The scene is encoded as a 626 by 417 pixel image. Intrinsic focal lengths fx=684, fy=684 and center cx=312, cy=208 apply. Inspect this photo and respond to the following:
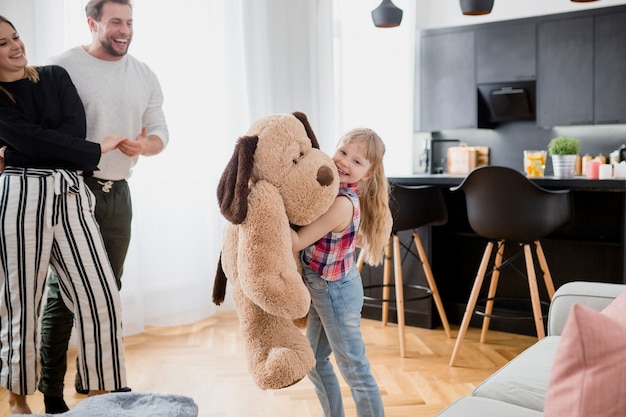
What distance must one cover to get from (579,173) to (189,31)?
3.16 meters

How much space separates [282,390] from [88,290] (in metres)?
0.91

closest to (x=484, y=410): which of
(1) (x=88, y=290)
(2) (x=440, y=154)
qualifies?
(1) (x=88, y=290)

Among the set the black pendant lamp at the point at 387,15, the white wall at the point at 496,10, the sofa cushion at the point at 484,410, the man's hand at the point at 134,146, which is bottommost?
the sofa cushion at the point at 484,410

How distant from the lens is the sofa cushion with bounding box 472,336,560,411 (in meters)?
1.52

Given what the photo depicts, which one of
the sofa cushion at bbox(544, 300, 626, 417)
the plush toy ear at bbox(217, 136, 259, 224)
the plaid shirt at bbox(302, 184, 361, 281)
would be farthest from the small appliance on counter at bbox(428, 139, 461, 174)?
the sofa cushion at bbox(544, 300, 626, 417)

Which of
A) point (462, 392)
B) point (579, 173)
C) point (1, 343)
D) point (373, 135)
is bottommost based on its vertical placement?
point (462, 392)

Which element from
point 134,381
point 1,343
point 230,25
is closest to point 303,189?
point 1,343

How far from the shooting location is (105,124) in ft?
8.41

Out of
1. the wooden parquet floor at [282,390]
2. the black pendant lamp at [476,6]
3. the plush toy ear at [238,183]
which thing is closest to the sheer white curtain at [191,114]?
the wooden parquet floor at [282,390]

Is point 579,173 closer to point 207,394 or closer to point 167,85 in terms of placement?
point 167,85

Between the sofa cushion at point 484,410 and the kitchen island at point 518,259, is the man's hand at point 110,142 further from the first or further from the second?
the kitchen island at point 518,259

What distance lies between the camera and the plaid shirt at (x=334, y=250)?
1.87 m

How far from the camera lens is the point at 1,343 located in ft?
7.65

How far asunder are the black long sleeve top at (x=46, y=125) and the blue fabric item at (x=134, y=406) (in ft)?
3.63
